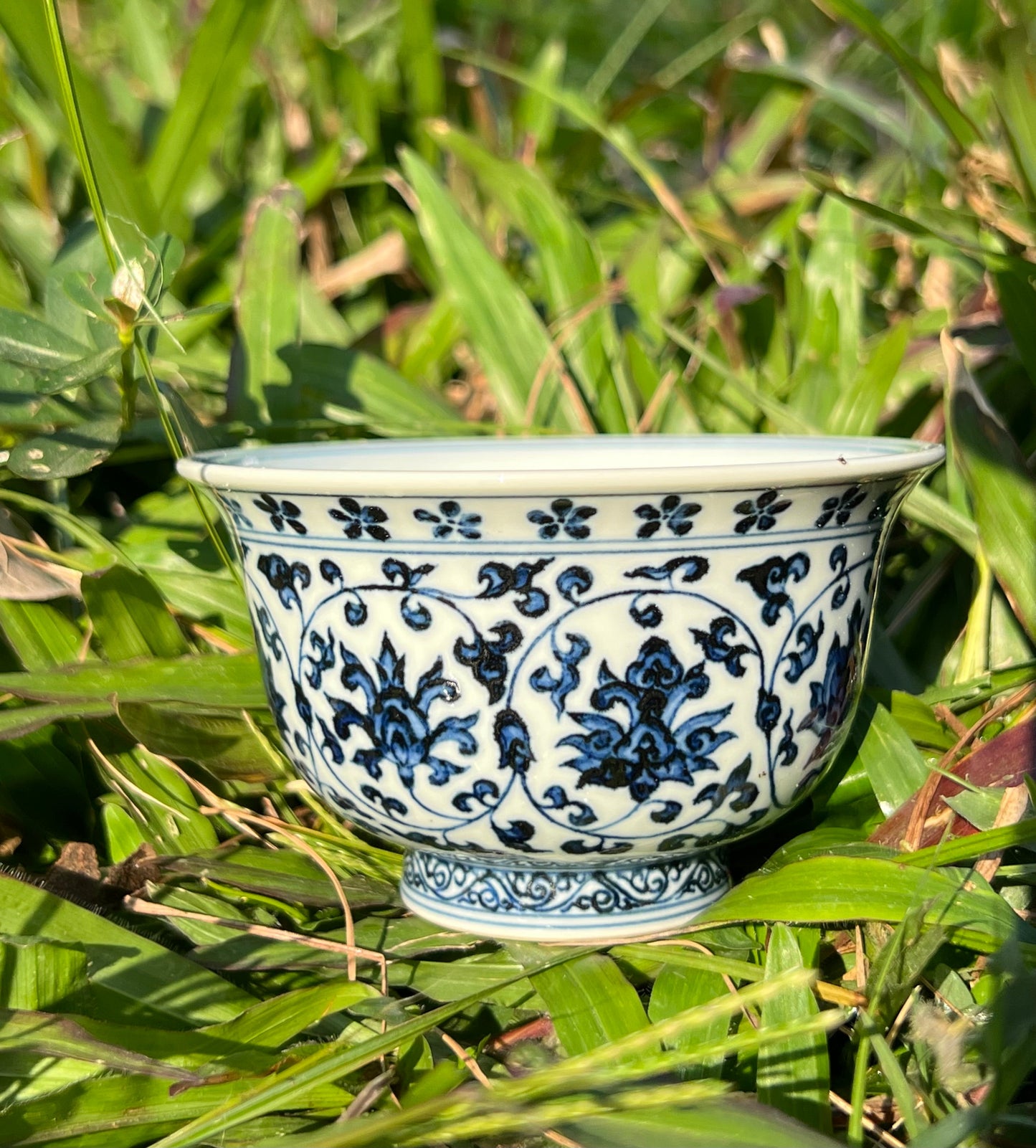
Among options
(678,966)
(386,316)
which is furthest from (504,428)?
(678,966)

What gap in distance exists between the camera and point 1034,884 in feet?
2.04

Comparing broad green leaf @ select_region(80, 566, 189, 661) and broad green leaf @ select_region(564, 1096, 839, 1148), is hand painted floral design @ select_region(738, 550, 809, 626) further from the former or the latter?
broad green leaf @ select_region(80, 566, 189, 661)

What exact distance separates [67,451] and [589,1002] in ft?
1.42

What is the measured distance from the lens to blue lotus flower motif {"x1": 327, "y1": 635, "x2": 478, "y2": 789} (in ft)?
1.86

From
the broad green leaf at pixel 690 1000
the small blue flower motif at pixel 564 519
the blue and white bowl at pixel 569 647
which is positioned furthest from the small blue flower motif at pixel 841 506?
the broad green leaf at pixel 690 1000

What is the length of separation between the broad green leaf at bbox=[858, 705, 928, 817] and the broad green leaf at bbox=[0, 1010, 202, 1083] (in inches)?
15.3

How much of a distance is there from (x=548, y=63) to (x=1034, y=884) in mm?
899

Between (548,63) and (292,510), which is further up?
(548,63)

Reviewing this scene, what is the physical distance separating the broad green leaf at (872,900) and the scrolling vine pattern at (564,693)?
0.04 metres

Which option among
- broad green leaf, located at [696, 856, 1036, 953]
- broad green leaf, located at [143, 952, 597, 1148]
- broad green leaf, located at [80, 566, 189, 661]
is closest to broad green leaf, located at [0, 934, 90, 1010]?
broad green leaf, located at [143, 952, 597, 1148]

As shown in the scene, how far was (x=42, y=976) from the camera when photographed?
567 millimetres

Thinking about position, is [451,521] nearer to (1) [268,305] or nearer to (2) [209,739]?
(2) [209,739]

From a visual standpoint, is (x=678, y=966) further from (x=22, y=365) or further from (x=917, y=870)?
(x=22, y=365)

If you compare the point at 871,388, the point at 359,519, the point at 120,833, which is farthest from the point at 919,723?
→ the point at 120,833
